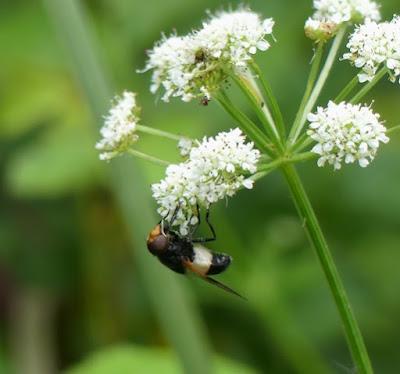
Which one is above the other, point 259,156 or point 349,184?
point 349,184

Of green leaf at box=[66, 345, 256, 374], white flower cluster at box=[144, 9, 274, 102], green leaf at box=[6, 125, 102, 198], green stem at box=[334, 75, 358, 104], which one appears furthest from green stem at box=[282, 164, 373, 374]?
green leaf at box=[6, 125, 102, 198]

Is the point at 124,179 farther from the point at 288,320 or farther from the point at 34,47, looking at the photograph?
the point at 34,47

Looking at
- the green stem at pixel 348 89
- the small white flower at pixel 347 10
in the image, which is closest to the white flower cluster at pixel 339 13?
the small white flower at pixel 347 10

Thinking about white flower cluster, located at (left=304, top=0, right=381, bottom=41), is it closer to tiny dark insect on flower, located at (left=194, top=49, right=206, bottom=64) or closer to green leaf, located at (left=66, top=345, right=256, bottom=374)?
tiny dark insect on flower, located at (left=194, top=49, right=206, bottom=64)

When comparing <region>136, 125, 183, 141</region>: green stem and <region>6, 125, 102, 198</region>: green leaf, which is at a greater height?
<region>6, 125, 102, 198</region>: green leaf

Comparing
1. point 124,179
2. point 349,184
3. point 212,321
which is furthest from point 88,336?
point 124,179
